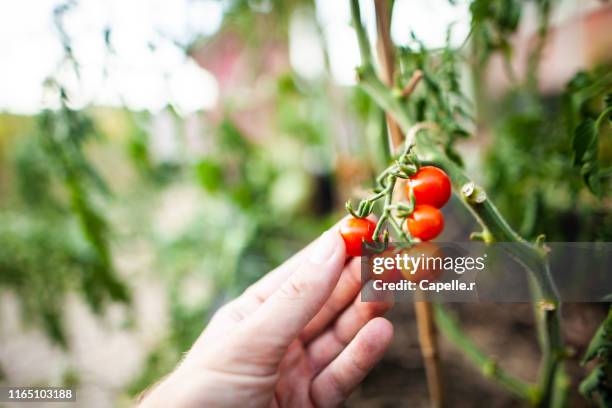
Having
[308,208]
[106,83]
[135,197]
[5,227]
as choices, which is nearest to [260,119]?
[135,197]

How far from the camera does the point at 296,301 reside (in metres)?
0.48

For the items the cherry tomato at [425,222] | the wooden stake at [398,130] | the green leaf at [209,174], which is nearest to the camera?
the cherry tomato at [425,222]

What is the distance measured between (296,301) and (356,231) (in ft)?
0.36

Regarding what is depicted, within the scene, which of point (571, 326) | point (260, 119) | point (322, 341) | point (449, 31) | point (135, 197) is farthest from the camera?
point (260, 119)

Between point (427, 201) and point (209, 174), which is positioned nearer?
point (427, 201)

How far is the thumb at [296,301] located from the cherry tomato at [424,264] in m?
0.08

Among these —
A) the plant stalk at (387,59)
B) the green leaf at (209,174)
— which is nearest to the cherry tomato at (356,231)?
the plant stalk at (387,59)

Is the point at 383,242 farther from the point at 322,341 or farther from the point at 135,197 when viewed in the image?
the point at 135,197

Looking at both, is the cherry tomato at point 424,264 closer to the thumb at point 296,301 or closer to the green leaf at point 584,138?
the thumb at point 296,301

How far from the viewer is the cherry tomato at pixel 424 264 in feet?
1.50

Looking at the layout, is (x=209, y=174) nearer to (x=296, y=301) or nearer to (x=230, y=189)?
(x=230, y=189)

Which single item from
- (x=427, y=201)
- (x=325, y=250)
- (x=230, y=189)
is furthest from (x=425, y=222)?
(x=230, y=189)

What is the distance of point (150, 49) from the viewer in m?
0.72

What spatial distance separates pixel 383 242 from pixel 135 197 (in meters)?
2.10
